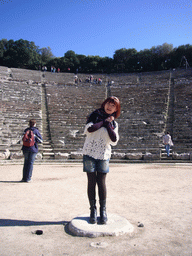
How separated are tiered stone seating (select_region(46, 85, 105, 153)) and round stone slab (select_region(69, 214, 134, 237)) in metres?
8.77

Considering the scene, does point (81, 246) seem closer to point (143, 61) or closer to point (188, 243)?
point (188, 243)

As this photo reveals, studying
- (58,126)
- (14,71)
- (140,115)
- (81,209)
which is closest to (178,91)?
(140,115)

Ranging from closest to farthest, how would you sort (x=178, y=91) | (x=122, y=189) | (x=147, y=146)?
(x=122, y=189)
(x=147, y=146)
(x=178, y=91)

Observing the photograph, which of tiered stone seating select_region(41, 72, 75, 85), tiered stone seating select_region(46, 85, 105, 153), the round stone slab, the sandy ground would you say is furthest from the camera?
tiered stone seating select_region(41, 72, 75, 85)

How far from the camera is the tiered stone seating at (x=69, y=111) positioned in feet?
39.7

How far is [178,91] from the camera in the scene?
62.8 feet

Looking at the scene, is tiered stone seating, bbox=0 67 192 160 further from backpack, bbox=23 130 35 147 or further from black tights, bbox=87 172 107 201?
black tights, bbox=87 172 107 201

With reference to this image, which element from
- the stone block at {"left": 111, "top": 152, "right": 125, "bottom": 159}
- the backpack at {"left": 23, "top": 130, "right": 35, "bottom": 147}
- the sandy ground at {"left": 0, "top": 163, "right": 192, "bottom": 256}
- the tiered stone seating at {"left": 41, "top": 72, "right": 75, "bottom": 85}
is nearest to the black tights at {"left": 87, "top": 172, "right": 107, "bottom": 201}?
the sandy ground at {"left": 0, "top": 163, "right": 192, "bottom": 256}

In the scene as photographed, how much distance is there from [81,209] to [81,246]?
45.8 inches

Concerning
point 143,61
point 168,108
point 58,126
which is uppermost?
point 143,61

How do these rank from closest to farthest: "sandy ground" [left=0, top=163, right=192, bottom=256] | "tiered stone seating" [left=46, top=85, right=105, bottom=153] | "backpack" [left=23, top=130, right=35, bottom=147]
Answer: "sandy ground" [left=0, top=163, right=192, bottom=256] → "backpack" [left=23, top=130, right=35, bottom=147] → "tiered stone seating" [left=46, top=85, right=105, bottom=153]

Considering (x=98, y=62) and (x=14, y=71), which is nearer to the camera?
(x=14, y=71)

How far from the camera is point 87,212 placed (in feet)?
10.0

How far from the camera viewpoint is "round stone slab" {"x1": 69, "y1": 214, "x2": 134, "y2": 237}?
2.27 meters
